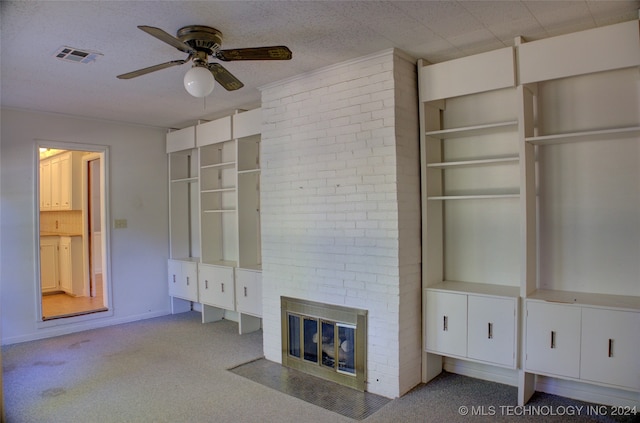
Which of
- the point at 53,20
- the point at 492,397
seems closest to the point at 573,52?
the point at 492,397

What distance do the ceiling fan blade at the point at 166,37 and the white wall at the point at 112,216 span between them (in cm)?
312

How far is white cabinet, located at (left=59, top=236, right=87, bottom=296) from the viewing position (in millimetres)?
6535

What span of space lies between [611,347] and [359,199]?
6.13 ft

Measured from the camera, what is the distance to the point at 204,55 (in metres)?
2.67

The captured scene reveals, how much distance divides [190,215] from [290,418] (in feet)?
12.1

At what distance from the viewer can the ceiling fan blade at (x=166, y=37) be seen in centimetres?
210

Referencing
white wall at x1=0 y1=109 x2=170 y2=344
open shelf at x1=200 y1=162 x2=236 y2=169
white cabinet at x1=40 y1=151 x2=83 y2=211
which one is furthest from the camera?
white cabinet at x1=40 y1=151 x2=83 y2=211

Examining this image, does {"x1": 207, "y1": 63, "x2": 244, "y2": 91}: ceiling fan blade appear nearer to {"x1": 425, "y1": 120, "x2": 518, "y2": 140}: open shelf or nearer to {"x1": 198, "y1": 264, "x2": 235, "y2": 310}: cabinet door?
{"x1": 425, "y1": 120, "x2": 518, "y2": 140}: open shelf

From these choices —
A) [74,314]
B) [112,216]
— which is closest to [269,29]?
[112,216]

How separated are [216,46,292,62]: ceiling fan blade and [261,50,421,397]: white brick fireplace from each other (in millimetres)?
991

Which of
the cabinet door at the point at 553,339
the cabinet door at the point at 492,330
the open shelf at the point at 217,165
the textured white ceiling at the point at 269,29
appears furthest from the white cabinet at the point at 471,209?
the open shelf at the point at 217,165

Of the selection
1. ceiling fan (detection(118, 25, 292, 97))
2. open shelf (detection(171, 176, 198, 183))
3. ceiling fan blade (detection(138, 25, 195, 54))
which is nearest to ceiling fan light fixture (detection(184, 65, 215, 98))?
ceiling fan (detection(118, 25, 292, 97))

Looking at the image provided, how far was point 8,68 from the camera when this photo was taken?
334 centimetres

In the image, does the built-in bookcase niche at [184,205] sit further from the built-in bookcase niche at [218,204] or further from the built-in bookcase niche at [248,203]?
the built-in bookcase niche at [248,203]
